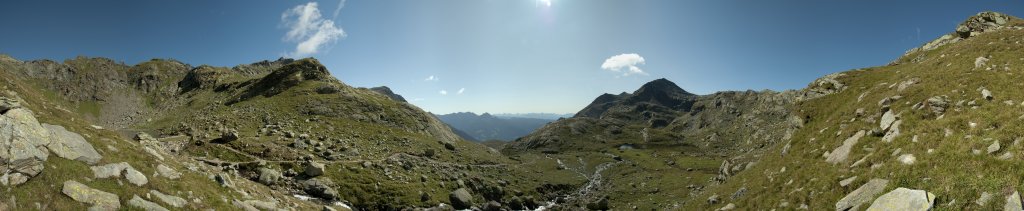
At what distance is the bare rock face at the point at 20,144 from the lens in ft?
63.4

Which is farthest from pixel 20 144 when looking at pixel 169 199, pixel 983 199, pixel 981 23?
pixel 981 23

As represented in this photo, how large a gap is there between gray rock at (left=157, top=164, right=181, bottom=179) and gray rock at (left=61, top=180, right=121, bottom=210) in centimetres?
607

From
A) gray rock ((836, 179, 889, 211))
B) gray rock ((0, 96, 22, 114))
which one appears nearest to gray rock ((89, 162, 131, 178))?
gray rock ((0, 96, 22, 114))

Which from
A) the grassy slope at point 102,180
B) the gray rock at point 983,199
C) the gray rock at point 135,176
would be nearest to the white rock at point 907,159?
the gray rock at point 983,199

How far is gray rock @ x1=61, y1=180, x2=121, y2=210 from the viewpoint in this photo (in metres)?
20.1

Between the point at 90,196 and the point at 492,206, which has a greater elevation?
the point at 90,196

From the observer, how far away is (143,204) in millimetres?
22359

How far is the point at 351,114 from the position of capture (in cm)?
11219

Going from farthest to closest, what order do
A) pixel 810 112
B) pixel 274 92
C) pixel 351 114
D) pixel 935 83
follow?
pixel 274 92, pixel 351 114, pixel 810 112, pixel 935 83

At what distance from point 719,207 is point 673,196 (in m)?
49.7

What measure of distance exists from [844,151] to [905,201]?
48.6 feet

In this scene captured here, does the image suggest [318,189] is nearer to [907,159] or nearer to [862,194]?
[862,194]

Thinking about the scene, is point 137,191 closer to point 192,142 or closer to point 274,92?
point 192,142

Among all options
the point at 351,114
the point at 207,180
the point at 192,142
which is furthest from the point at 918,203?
the point at 351,114
